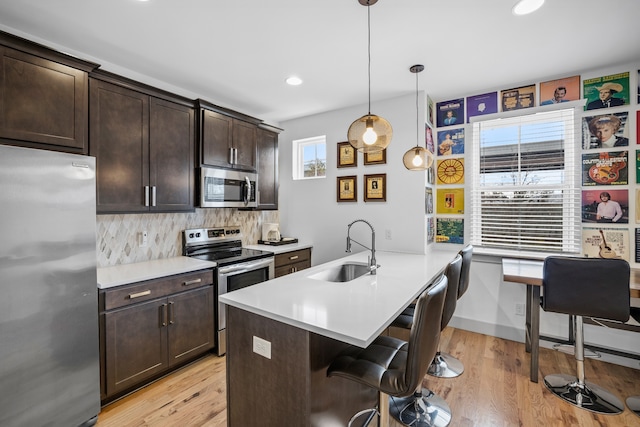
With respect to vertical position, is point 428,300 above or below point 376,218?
below

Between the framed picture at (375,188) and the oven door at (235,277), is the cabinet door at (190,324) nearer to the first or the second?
the oven door at (235,277)

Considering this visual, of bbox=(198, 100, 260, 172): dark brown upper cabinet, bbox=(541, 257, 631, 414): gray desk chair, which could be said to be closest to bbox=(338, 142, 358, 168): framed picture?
bbox=(198, 100, 260, 172): dark brown upper cabinet

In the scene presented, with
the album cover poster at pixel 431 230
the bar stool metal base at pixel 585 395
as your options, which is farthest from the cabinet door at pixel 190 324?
the bar stool metal base at pixel 585 395

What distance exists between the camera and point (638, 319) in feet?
6.82

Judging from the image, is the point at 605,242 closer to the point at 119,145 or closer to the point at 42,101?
the point at 119,145

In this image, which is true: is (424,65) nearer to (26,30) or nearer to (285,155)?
(285,155)

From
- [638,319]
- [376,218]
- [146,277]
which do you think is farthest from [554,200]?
[146,277]

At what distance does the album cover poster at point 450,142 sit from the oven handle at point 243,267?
7.79ft

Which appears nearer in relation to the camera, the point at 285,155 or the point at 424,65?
the point at 424,65

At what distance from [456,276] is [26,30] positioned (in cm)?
335

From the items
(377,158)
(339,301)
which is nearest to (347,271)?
(339,301)

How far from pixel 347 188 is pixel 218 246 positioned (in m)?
1.69

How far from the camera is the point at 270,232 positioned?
3918mm

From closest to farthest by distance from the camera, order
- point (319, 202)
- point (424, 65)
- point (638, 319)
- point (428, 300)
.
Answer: point (428, 300)
point (638, 319)
point (424, 65)
point (319, 202)
